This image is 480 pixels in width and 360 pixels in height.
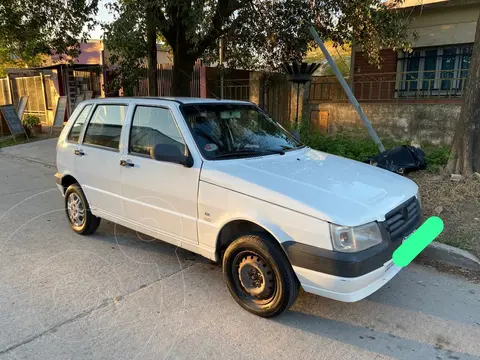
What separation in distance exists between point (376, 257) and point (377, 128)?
8120mm

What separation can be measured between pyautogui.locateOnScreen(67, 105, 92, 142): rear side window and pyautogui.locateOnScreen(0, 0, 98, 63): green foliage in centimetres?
554

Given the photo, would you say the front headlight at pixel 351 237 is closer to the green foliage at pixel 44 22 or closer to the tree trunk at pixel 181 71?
the tree trunk at pixel 181 71

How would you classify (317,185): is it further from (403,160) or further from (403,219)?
(403,160)

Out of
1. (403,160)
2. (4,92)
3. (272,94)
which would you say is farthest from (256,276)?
(4,92)

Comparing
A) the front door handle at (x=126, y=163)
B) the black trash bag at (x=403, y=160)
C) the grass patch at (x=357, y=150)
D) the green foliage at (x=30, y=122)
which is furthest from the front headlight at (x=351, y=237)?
the green foliage at (x=30, y=122)

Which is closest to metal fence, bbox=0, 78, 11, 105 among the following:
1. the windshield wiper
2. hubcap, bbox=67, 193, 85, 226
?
hubcap, bbox=67, 193, 85, 226

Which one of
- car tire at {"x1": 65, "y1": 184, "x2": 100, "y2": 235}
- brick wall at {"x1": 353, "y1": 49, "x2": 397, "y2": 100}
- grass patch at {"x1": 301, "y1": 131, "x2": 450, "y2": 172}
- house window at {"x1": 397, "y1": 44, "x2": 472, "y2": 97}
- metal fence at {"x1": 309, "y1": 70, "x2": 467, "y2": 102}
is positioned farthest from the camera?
brick wall at {"x1": 353, "y1": 49, "x2": 397, "y2": 100}

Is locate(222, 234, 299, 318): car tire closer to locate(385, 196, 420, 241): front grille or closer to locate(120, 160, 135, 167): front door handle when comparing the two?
locate(385, 196, 420, 241): front grille

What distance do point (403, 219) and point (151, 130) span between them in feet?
8.43

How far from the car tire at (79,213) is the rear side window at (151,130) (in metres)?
1.27

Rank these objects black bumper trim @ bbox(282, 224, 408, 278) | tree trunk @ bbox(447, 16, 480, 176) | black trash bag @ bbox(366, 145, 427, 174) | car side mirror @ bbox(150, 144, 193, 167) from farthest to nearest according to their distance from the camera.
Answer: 1. black trash bag @ bbox(366, 145, 427, 174)
2. tree trunk @ bbox(447, 16, 480, 176)
3. car side mirror @ bbox(150, 144, 193, 167)
4. black bumper trim @ bbox(282, 224, 408, 278)

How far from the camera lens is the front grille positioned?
300 cm
